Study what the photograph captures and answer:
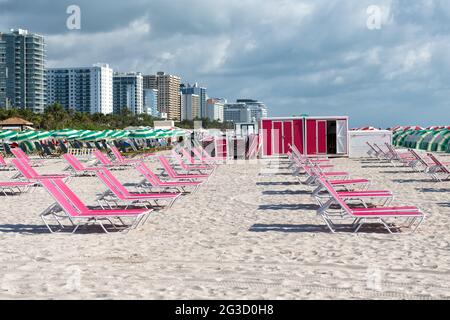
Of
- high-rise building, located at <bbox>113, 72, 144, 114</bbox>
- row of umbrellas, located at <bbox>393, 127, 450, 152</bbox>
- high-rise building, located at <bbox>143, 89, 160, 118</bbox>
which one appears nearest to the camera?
row of umbrellas, located at <bbox>393, 127, 450, 152</bbox>

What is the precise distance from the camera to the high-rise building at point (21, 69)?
137750 millimetres

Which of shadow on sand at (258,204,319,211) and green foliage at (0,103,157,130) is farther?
green foliage at (0,103,157,130)

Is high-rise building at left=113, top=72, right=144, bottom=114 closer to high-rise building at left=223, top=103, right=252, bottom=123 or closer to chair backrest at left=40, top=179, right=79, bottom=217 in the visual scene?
high-rise building at left=223, top=103, right=252, bottom=123

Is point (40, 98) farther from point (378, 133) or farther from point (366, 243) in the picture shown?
point (366, 243)

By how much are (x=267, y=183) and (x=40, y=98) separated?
134390 millimetres

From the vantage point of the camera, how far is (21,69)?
140 m

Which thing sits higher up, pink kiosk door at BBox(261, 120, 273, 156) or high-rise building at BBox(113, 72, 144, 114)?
high-rise building at BBox(113, 72, 144, 114)

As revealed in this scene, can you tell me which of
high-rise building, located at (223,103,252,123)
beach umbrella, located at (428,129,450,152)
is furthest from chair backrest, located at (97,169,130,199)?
high-rise building, located at (223,103,252,123)

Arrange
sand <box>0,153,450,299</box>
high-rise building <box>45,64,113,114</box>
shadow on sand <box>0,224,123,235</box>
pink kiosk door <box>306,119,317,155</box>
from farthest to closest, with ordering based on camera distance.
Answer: high-rise building <box>45,64,113,114</box> → pink kiosk door <box>306,119,317,155</box> → shadow on sand <box>0,224,123,235</box> → sand <box>0,153,450,299</box>

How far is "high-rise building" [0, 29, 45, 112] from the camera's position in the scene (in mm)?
137750

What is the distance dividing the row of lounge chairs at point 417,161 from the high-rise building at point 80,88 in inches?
5338

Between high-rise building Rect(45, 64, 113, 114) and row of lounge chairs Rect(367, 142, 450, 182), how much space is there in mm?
135575

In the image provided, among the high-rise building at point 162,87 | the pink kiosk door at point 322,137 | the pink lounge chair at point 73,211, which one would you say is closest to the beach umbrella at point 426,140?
the pink kiosk door at point 322,137
